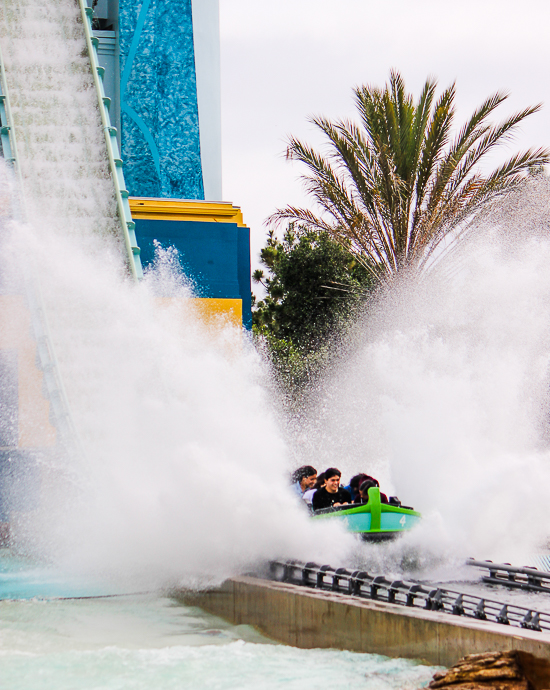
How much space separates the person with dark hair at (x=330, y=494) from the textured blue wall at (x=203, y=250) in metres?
5.98

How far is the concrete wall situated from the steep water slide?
14.3 ft

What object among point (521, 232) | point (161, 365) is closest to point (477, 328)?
point (521, 232)

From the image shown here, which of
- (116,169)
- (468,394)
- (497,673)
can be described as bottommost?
(497,673)

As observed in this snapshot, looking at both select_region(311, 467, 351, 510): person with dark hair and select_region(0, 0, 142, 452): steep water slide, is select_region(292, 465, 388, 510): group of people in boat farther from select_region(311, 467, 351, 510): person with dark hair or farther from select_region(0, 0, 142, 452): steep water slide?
select_region(0, 0, 142, 452): steep water slide

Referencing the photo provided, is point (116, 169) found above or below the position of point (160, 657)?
above

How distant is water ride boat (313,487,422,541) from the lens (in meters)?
6.86

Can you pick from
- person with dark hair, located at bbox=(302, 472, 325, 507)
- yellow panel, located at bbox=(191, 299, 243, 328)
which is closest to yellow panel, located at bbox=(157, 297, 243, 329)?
yellow panel, located at bbox=(191, 299, 243, 328)

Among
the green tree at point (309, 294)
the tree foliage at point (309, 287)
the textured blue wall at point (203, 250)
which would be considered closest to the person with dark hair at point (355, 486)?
the textured blue wall at point (203, 250)

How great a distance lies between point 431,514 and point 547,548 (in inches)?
88.8

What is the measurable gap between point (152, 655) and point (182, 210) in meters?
9.05

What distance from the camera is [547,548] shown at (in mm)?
8727

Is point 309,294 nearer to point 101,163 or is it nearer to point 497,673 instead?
point 101,163

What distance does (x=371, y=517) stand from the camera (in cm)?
689

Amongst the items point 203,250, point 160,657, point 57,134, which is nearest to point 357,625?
point 160,657
